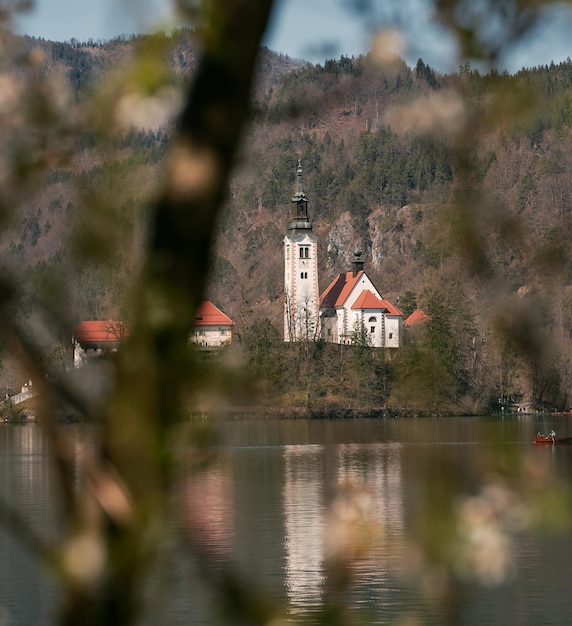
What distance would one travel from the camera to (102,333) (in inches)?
80.2

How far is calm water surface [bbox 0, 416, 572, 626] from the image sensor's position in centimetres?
183

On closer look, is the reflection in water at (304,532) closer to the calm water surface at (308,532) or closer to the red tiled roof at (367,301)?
the calm water surface at (308,532)

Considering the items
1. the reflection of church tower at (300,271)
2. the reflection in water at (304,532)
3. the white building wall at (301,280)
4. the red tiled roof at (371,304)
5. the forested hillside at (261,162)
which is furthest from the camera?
the reflection of church tower at (300,271)

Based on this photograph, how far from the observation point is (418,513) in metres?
1.71

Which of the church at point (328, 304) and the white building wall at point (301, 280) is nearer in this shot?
the church at point (328, 304)

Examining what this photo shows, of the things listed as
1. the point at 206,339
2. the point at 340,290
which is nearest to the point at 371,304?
the point at 340,290

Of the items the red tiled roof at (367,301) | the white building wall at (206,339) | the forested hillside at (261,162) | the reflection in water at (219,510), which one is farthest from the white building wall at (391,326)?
the forested hillside at (261,162)

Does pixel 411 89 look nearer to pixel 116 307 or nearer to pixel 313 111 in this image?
pixel 313 111

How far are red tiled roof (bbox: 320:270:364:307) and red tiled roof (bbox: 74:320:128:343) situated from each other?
10353 cm

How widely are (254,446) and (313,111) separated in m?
58.6

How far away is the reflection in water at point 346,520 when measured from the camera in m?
1.96

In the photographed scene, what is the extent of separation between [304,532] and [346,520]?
2849 cm

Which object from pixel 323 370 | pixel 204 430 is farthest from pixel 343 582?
pixel 323 370

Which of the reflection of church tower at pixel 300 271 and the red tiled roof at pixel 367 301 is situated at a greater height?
the reflection of church tower at pixel 300 271
